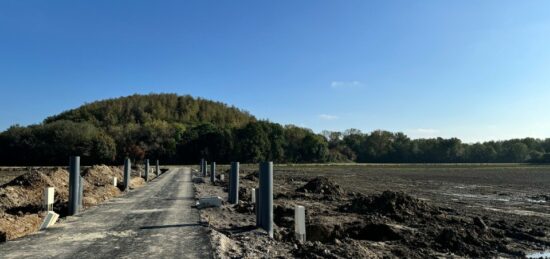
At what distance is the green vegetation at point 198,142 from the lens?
108m

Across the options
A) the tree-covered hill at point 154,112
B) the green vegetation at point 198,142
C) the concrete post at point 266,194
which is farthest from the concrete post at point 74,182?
the tree-covered hill at point 154,112

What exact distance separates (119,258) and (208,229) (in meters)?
3.61

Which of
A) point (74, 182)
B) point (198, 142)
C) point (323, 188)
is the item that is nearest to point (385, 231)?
Answer: point (74, 182)

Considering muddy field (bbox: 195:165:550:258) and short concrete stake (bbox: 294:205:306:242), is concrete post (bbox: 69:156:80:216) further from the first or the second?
short concrete stake (bbox: 294:205:306:242)

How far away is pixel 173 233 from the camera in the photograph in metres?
12.2

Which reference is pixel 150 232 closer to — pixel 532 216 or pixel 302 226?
pixel 302 226

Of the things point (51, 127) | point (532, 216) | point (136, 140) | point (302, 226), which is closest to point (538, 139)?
point (136, 140)

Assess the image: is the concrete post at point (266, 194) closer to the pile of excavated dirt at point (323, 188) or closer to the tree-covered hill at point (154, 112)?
the pile of excavated dirt at point (323, 188)

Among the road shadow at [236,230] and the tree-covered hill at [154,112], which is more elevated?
the tree-covered hill at [154,112]

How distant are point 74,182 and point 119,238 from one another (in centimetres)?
474

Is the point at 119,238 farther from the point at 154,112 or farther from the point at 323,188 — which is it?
the point at 154,112

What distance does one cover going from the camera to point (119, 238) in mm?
11523

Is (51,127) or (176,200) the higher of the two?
(51,127)

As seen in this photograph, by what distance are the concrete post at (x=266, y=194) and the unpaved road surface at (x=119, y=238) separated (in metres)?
1.68
